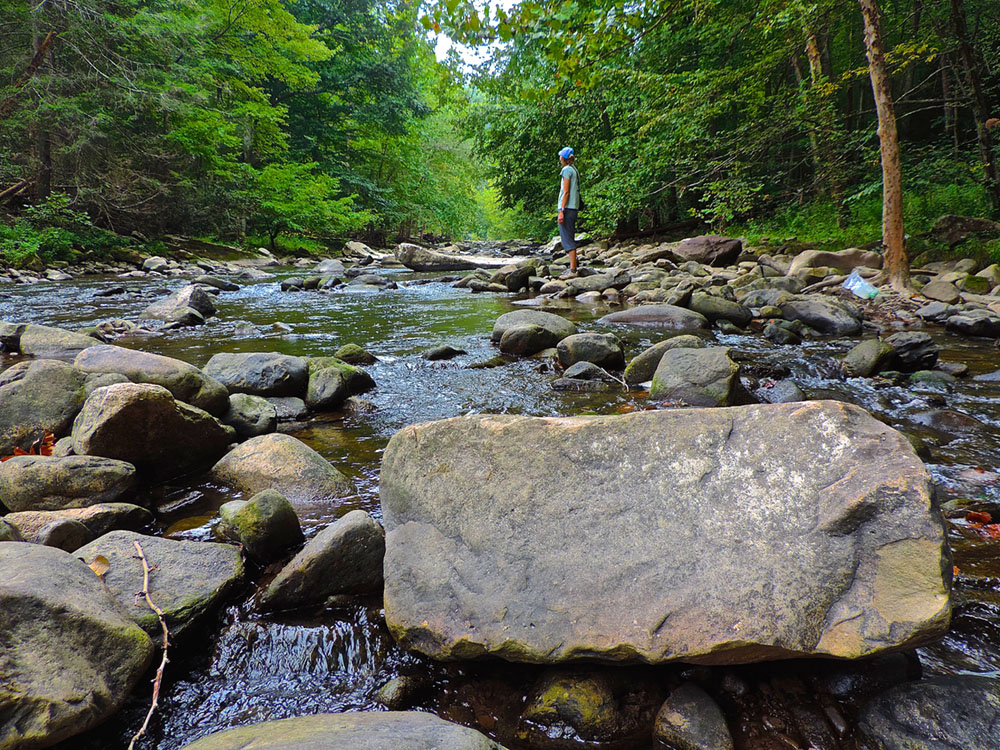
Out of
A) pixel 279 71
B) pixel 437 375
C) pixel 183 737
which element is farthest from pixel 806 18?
pixel 279 71

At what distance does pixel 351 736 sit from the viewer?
3.83 feet

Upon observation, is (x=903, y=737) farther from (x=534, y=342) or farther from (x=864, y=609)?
(x=534, y=342)

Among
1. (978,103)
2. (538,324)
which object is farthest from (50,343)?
(978,103)

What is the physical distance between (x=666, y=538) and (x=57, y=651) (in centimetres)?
164

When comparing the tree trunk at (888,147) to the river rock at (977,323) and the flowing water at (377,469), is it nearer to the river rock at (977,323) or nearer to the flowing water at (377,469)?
the river rock at (977,323)

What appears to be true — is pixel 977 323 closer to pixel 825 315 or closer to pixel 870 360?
pixel 825 315

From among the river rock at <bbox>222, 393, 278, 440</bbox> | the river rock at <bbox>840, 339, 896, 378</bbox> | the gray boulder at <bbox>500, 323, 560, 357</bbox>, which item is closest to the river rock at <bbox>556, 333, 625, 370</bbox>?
the gray boulder at <bbox>500, 323, 560, 357</bbox>

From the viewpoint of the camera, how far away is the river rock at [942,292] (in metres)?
7.04

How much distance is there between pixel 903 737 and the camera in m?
1.27

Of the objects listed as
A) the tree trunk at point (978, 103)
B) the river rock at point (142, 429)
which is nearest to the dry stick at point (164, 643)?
the river rock at point (142, 429)

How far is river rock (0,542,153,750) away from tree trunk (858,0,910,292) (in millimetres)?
9200

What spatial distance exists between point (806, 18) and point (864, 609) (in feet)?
33.1

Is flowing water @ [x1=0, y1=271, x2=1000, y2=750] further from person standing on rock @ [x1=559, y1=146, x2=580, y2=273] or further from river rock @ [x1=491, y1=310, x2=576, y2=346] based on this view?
person standing on rock @ [x1=559, y1=146, x2=580, y2=273]

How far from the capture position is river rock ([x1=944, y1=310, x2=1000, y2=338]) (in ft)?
18.7
